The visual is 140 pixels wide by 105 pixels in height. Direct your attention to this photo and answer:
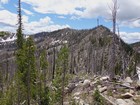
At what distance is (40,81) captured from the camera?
→ 5772cm

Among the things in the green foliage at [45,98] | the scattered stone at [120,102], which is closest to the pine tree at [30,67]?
the green foliage at [45,98]

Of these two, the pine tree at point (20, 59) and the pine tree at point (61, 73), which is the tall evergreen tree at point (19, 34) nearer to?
the pine tree at point (20, 59)

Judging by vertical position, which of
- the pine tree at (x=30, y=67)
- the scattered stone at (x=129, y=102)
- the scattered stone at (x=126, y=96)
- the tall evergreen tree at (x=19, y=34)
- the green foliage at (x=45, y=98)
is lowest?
the green foliage at (x=45, y=98)

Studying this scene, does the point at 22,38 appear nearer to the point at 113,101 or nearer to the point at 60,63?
the point at 60,63

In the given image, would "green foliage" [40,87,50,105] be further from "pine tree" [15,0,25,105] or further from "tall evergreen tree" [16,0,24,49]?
"tall evergreen tree" [16,0,24,49]

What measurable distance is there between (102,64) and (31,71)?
91827 millimetres

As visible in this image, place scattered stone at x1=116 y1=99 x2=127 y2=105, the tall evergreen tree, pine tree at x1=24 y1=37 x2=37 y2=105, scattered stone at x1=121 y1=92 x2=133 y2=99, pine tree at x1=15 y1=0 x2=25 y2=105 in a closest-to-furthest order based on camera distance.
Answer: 1. scattered stone at x1=116 y1=99 x2=127 y2=105
2. scattered stone at x1=121 y1=92 x2=133 y2=99
3. pine tree at x1=24 y1=37 x2=37 y2=105
4. pine tree at x1=15 y1=0 x2=25 y2=105
5. the tall evergreen tree

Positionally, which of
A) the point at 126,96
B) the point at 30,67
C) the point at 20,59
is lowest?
the point at 126,96

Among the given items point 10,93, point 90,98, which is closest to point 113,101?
point 90,98

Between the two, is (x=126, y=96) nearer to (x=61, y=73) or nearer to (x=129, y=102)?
(x=129, y=102)

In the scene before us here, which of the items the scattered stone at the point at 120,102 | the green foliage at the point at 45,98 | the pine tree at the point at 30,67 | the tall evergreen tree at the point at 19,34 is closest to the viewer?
the scattered stone at the point at 120,102

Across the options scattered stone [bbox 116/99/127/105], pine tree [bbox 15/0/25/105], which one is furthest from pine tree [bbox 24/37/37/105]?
scattered stone [bbox 116/99/127/105]

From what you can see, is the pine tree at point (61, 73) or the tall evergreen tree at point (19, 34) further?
the tall evergreen tree at point (19, 34)

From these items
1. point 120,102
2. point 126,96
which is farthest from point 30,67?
point 120,102
